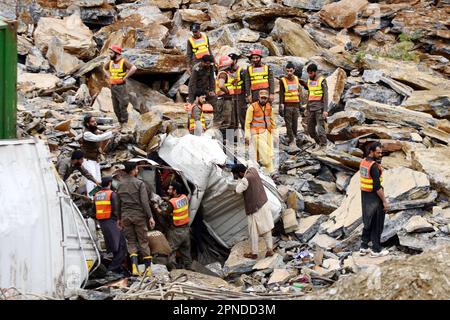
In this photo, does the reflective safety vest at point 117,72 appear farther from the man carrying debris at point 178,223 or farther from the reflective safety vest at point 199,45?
the man carrying debris at point 178,223

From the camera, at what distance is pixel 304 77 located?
56.3 ft

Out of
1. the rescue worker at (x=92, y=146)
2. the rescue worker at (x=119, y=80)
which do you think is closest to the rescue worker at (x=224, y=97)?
the rescue worker at (x=119, y=80)

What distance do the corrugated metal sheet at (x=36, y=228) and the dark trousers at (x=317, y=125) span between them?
5380 mm

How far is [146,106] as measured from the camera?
16.3 meters

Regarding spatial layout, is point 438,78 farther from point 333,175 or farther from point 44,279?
point 44,279

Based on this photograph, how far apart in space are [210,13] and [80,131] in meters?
7.60

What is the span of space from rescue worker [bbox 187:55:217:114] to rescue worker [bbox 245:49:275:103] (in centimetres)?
56

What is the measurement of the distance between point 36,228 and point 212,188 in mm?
3037

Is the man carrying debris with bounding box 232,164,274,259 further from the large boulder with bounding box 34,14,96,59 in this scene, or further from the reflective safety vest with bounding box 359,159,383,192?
the large boulder with bounding box 34,14,96,59

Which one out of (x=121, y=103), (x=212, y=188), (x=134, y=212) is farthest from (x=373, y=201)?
(x=121, y=103)

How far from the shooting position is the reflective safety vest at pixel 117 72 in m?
13.5
